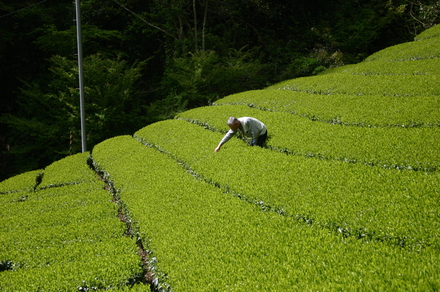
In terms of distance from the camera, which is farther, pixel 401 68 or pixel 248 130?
pixel 401 68

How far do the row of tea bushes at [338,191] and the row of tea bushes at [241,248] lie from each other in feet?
0.60

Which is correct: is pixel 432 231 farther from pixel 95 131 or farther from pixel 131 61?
pixel 131 61

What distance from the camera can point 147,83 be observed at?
109ft

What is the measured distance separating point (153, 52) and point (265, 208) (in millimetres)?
28665

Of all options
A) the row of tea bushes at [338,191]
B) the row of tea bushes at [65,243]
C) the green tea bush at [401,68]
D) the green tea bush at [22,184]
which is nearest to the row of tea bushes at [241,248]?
the row of tea bushes at [338,191]

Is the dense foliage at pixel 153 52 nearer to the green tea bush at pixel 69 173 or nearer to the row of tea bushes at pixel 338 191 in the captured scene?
the green tea bush at pixel 69 173

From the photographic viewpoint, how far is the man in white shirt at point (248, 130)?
1082 cm

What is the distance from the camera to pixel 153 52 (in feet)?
109

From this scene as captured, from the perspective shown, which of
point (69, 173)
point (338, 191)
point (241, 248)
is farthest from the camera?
point (69, 173)

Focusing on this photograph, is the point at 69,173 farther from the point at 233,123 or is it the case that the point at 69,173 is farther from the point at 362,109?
the point at 362,109

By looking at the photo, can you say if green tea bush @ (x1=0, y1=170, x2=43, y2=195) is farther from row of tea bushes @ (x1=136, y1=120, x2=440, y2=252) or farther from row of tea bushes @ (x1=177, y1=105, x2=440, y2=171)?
row of tea bushes @ (x1=177, y1=105, x2=440, y2=171)

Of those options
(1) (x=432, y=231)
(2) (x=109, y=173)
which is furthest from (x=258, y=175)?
(2) (x=109, y=173)

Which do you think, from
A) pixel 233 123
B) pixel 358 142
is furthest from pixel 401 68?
pixel 233 123

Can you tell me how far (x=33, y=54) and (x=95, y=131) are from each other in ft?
36.9
